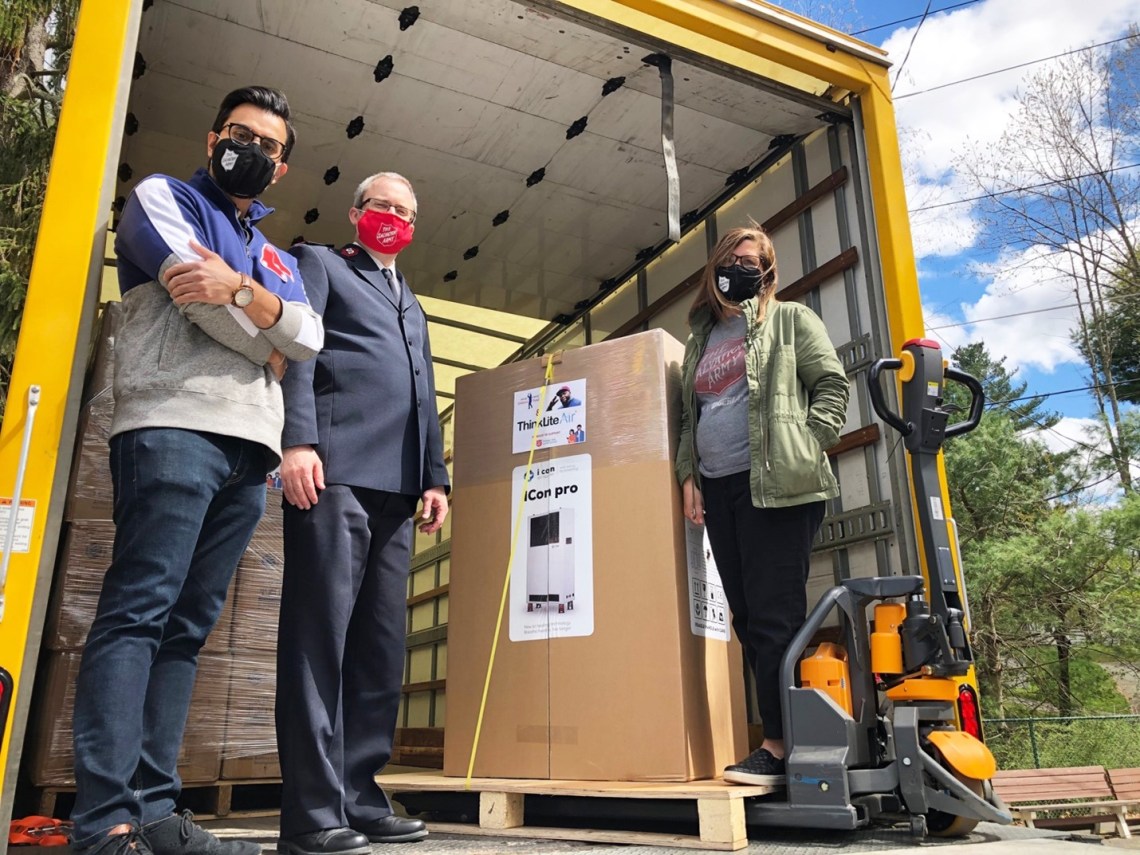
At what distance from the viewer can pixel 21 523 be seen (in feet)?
6.59

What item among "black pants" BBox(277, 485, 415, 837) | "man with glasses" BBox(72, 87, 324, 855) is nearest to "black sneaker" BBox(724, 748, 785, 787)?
"black pants" BBox(277, 485, 415, 837)

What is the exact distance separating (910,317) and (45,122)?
720cm

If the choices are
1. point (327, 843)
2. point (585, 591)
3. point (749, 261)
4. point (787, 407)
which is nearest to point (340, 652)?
point (327, 843)

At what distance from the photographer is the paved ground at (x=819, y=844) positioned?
6.73 ft

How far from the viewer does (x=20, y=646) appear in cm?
196

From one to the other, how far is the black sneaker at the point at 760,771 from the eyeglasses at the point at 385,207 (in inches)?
72.6

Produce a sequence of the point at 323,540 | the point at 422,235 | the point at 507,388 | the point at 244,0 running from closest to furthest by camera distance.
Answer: the point at 323,540 → the point at 507,388 → the point at 244,0 → the point at 422,235

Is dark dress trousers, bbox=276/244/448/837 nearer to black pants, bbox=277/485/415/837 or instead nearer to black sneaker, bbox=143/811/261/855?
black pants, bbox=277/485/415/837

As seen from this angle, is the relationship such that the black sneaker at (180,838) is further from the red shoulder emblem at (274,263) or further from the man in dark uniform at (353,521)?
the red shoulder emblem at (274,263)

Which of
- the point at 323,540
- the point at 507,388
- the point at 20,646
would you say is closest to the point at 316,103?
the point at 507,388

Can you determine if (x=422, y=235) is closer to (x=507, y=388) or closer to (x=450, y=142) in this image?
(x=450, y=142)

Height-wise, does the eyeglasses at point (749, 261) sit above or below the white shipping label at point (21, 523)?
above

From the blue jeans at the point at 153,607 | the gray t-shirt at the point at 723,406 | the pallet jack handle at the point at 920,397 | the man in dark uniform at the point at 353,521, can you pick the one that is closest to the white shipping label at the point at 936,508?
the pallet jack handle at the point at 920,397

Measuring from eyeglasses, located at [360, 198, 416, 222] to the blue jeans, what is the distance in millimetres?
987
